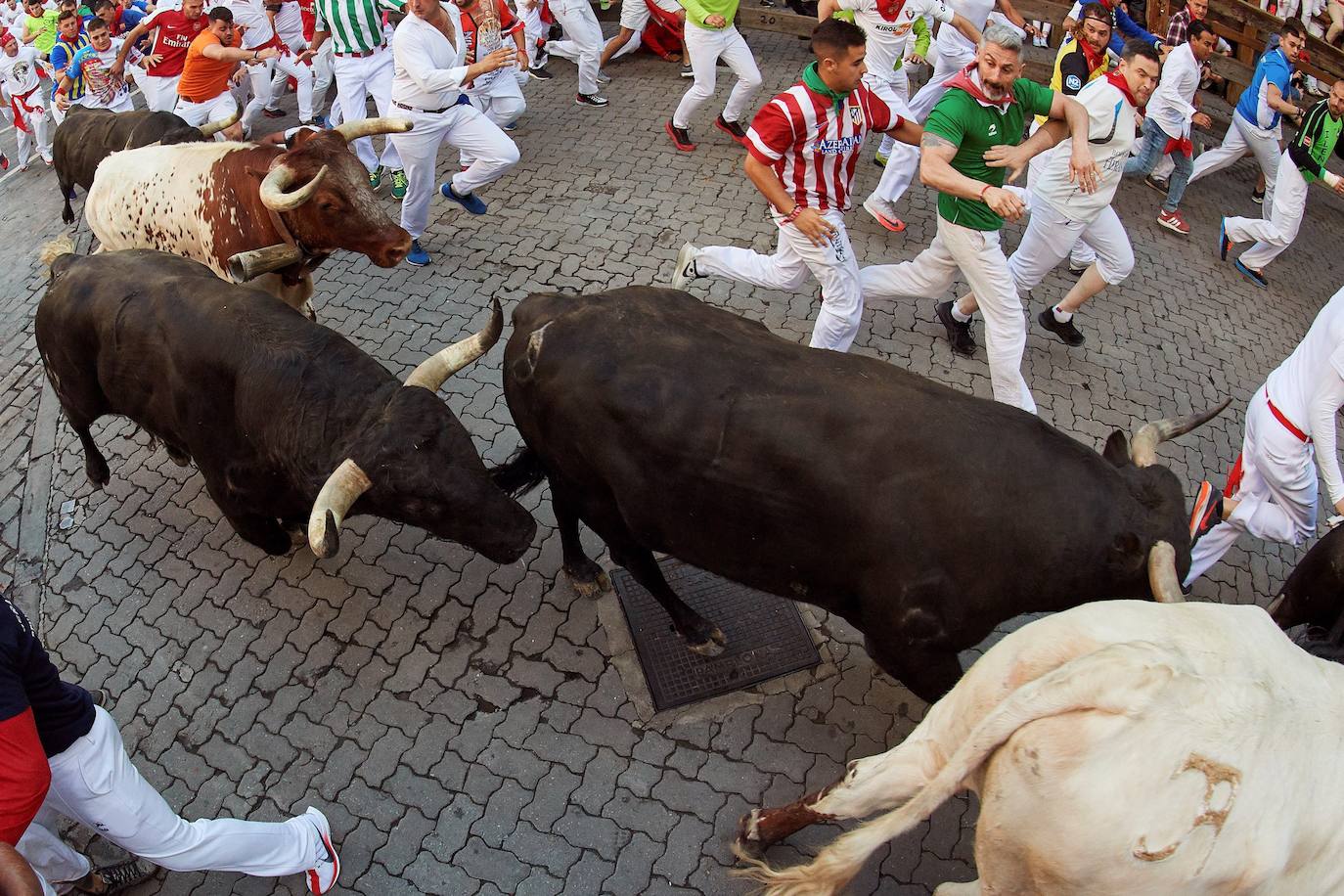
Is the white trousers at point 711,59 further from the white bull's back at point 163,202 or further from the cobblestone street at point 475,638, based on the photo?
the white bull's back at point 163,202

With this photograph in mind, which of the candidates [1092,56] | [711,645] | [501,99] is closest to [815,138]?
[711,645]

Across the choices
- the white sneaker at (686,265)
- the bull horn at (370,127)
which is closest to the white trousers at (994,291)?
the white sneaker at (686,265)

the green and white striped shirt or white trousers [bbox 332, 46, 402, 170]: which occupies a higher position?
the green and white striped shirt

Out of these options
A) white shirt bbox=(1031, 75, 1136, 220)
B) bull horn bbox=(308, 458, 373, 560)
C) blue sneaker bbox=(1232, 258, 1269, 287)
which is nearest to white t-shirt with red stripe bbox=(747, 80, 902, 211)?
white shirt bbox=(1031, 75, 1136, 220)

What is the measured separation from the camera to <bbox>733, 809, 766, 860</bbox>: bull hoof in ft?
12.0

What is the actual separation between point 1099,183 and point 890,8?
2896mm

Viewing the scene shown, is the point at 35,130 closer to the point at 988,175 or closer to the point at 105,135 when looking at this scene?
the point at 105,135

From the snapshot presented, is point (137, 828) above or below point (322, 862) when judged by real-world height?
above

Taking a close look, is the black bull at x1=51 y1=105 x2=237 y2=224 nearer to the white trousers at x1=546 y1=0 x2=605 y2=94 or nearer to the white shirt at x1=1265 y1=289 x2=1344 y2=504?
the white trousers at x1=546 y1=0 x2=605 y2=94

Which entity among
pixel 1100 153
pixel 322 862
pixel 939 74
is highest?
pixel 1100 153

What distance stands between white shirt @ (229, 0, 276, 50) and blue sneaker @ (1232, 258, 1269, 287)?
10.1m

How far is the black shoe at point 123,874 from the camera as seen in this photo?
3.67 m

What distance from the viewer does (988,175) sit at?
5.40m

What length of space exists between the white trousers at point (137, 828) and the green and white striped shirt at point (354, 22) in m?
6.69
